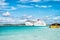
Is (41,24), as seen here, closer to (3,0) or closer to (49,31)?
(49,31)

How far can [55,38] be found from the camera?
3.51 m

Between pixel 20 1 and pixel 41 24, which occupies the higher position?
pixel 20 1

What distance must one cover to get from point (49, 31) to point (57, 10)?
0.32 metres

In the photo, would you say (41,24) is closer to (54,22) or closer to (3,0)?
(54,22)

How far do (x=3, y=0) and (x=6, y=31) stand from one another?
458 mm

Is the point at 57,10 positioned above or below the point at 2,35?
above

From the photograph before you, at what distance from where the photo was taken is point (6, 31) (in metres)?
3.64

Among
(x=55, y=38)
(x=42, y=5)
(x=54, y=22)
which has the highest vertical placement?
(x=42, y=5)

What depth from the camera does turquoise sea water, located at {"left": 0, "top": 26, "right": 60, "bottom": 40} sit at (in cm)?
352

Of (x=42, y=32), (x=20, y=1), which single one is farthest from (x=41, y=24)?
(x=20, y=1)

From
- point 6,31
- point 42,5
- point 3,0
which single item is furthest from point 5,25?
point 42,5

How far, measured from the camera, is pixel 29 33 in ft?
11.7

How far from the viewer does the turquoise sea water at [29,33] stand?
3521 mm

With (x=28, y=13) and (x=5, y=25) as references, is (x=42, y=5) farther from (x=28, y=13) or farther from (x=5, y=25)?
(x=5, y=25)
